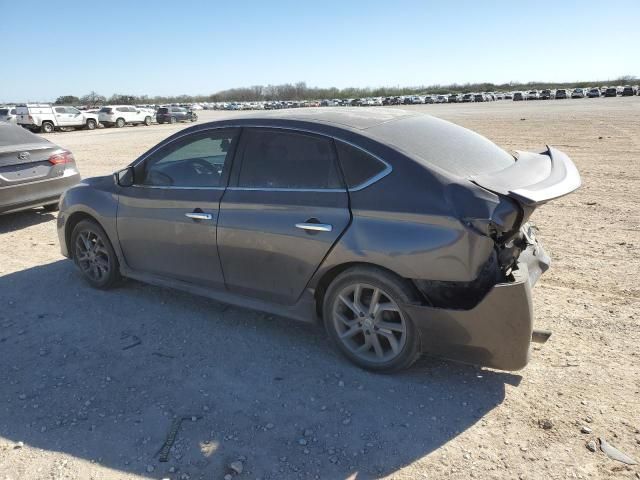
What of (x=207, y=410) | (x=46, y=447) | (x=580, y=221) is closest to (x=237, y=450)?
(x=207, y=410)

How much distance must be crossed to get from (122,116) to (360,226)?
40.0 m

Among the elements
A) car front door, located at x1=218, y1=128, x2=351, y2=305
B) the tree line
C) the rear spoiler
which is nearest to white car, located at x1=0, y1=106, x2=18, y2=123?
car front door, located at x1=218, y1=128, x2=351, y2=305

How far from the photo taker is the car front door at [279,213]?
11.1 ft

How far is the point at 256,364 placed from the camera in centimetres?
361

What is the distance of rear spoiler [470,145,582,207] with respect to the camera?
9.53ft

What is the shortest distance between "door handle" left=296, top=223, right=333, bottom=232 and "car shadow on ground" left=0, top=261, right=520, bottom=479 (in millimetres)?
983

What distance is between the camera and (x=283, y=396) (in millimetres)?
3225

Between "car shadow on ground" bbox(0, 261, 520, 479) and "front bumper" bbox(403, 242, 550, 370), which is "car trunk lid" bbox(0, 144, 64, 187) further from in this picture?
"front bumper" bbox(403, 242, 550, 370)

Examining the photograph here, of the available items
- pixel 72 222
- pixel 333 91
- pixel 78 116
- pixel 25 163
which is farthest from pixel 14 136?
pixel 333 91

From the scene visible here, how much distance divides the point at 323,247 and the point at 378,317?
595mm

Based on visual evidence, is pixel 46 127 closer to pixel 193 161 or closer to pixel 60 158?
pixel 60 158

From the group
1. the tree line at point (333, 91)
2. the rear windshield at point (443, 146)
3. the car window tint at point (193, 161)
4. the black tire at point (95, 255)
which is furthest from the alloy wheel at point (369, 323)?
the tree line at point (333, 91)

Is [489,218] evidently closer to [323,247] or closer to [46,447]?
[323,247]

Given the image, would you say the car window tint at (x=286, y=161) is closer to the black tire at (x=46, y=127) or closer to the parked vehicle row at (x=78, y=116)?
the parked vehicle row at (x=78, y=116)
